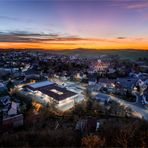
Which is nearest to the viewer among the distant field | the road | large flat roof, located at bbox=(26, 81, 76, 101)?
the road

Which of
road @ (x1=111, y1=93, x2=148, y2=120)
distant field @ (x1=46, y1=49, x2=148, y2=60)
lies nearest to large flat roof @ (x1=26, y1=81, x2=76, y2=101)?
road @ (x1=111, y1=93, x2=148, y2=120)

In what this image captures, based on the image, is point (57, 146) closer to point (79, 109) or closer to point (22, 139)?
point (22, 139)

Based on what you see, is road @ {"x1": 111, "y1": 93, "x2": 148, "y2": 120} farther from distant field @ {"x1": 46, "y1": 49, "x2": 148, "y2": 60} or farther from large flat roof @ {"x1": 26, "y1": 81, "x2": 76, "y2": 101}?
distant field @ {"x1": 46, "y1": 49, "x2": 148, "y2": 60}

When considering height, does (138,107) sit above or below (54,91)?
below

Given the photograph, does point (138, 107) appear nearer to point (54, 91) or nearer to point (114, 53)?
point (54, 91)

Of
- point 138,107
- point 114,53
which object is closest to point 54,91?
point 138,107

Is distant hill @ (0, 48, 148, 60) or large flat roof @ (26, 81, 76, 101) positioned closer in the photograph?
large flat roof @ (26, 81, 76, 101)

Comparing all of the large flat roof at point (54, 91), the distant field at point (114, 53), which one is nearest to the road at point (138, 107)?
the large flat roof at point (54, 91)

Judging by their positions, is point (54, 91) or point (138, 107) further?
point (54, 91)

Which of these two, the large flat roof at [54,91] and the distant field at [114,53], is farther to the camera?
the distant field at [114,53]

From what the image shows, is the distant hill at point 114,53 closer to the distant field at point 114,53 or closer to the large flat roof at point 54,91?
the distant field at point 114,53

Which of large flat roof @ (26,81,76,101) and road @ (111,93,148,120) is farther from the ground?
large flat roof @ (26,81,76,101)
